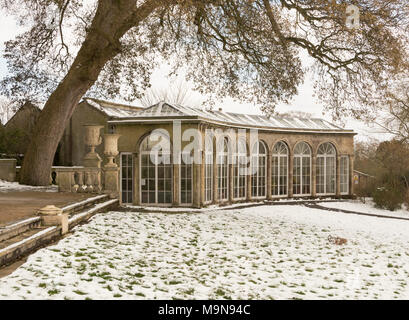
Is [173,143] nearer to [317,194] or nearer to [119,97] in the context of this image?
[119,97]

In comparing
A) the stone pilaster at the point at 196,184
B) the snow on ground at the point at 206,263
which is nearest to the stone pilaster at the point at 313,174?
the stone pilaster at the point at 196,184

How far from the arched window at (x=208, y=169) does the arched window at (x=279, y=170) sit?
5135 mm

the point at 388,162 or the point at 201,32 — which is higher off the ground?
the point at 201,32

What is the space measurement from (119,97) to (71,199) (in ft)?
18.2

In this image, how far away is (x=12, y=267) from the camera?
559 centimetres

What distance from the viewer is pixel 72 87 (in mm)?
14797

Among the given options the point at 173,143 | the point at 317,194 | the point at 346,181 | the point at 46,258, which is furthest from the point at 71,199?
the point at 346,181

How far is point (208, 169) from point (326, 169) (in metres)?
8.88

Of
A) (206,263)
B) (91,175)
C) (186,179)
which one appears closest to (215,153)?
(186,179)

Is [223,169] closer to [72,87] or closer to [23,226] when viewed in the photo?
[72,87]

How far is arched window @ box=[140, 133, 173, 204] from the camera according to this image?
17656mm

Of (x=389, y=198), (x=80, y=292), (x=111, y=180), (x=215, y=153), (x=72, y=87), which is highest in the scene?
(x=72, y=87)

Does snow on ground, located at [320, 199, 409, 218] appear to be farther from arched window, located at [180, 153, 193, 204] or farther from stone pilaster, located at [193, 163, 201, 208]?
arched window, located at [180, 153, 193, 204]

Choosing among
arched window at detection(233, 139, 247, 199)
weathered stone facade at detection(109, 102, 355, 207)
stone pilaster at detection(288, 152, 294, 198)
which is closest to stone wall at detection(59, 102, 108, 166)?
weathered stone facade at detection(109, 102, 355, 207)
